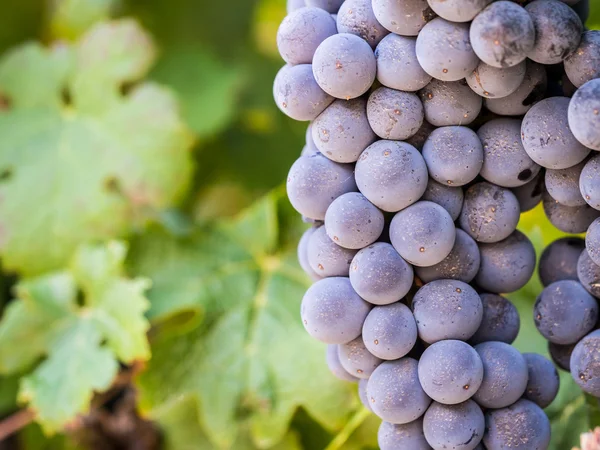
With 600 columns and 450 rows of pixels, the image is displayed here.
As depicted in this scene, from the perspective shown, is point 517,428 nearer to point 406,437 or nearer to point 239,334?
point 406,437

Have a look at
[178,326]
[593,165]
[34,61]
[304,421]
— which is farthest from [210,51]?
[593,165]

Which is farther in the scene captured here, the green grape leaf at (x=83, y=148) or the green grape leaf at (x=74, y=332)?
the green grape leaf at (x=83, y=148)

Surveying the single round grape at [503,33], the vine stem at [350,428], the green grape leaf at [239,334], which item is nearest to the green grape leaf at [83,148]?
the green grape leaf at [239,334]

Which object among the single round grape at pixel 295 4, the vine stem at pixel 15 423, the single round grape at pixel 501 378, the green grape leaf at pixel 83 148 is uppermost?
the single round grape at pixel 295 4

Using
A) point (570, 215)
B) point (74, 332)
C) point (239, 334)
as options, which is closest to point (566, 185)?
point (570, 215)

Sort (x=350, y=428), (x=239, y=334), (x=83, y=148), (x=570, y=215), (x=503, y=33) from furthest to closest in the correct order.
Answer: (x=83, y=148) → (x=239, y=334) → (x=350, y=428) → (x=570, y=215) → (x=503, y=33)

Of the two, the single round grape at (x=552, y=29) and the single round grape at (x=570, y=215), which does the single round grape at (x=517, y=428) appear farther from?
the single round grape at (x=552, y=29)
